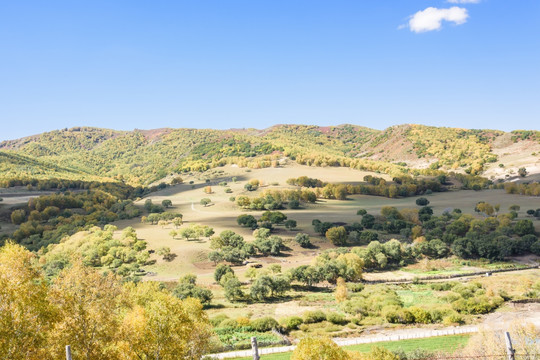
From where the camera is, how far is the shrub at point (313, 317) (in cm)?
4484

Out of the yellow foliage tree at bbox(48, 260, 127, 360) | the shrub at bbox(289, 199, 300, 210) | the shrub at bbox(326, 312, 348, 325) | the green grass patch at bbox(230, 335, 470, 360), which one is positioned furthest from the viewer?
the shrub at bbox(289, 199, 300, 210)

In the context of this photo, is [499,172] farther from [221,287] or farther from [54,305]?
[54,305]

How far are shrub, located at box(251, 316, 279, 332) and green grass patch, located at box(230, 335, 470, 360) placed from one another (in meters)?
8.32

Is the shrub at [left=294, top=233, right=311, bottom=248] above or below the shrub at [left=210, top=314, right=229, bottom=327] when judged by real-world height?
above

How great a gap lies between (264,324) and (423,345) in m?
17.1

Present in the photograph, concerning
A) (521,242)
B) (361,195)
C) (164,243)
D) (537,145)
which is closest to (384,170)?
(361,195)

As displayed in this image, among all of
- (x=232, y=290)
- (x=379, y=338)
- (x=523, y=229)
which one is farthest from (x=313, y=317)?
(x=523, y=229)

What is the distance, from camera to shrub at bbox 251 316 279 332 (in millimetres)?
43000

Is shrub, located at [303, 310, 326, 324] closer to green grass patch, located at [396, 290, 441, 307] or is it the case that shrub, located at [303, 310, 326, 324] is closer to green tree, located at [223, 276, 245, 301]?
green grass patch, located at [396, 290, 441, 307]

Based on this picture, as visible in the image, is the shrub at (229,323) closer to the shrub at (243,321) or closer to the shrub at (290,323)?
the shrub at (243,321)

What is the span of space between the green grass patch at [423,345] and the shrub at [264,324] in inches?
327

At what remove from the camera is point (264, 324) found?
142 ft

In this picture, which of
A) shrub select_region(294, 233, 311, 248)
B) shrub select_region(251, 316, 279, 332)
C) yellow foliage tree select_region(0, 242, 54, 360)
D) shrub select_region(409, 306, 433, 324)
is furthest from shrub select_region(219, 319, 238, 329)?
shrub select_region(294, 233, 311, 248)

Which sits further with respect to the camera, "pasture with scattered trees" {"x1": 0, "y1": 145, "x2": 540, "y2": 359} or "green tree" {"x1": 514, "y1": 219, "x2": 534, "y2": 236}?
"green tree" {"x1": 514, "y1": 219, "x2": 534, "y2": 236}
